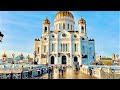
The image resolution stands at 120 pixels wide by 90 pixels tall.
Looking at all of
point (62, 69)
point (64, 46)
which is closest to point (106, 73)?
point (62, 69)

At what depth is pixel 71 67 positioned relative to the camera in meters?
5.18

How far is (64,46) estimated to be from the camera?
5.30 m

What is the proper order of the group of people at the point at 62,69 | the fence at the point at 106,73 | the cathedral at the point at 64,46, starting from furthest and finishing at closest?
1. the cathedral at the point at 64,46
2. the group of people at the point at 62,69
3. the fence at the point at 106,73

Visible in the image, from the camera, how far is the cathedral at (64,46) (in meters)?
5.07

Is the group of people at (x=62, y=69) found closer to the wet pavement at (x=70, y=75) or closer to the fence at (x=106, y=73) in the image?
the wet pavement at (x=70, y=75)

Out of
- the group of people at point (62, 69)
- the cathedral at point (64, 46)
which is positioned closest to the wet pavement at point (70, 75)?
the group of people at point (62, 69)

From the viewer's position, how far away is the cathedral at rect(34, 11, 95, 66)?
16.6ft

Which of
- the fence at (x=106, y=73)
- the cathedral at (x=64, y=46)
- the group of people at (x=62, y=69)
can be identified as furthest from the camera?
the cathedral at (x=64, y=46)

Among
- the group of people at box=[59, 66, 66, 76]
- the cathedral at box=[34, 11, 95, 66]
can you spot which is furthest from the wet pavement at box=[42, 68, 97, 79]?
the cathedral at box=[34, 11, 95, 66]

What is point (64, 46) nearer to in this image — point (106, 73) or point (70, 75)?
point (70, 75)

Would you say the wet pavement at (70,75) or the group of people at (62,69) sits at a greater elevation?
the group of people at (62,69)
